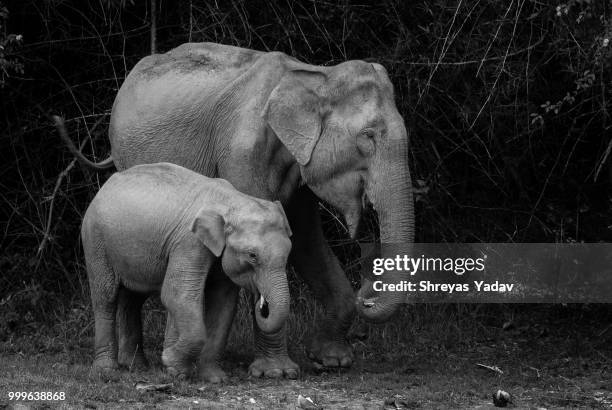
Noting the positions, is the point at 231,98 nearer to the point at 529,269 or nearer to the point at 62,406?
the point at 62,406

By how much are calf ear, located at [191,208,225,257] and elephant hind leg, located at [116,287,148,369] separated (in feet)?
3.18

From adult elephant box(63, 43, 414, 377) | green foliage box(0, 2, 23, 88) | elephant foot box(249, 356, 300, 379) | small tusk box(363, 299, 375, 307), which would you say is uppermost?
green foliage box(0, 2, 23, 88)

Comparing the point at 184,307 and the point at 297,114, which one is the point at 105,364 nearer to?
the point at 184,307

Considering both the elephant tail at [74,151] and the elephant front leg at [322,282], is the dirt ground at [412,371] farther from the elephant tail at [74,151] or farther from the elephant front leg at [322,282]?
the elephant tail at [74,151]

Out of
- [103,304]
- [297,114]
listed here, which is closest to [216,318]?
[103,304]

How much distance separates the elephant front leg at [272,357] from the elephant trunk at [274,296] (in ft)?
2.38

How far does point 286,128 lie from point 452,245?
3.36 metres

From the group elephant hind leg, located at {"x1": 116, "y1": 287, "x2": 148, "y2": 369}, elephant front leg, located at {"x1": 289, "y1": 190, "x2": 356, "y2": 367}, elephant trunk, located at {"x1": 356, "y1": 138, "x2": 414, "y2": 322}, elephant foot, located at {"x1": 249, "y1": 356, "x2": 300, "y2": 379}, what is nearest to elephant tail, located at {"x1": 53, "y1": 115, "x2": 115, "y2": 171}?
elephant hind leg, located at {"x1": 116, "y1": 287, "x2": 148, "y2": 369}

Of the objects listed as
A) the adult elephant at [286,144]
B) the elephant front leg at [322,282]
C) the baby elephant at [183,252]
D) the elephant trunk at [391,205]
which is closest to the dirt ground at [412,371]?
the elephant front leg at [322,282]

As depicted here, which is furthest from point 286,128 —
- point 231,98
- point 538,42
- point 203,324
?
point 538,42

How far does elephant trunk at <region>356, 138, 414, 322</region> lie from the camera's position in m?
9.21

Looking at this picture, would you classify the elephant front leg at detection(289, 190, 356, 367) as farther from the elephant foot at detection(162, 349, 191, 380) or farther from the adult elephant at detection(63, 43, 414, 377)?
the elephant foot at detection(162, 349, 191, 380)

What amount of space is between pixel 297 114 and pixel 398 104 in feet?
8.59

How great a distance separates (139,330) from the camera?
32.1 feet
